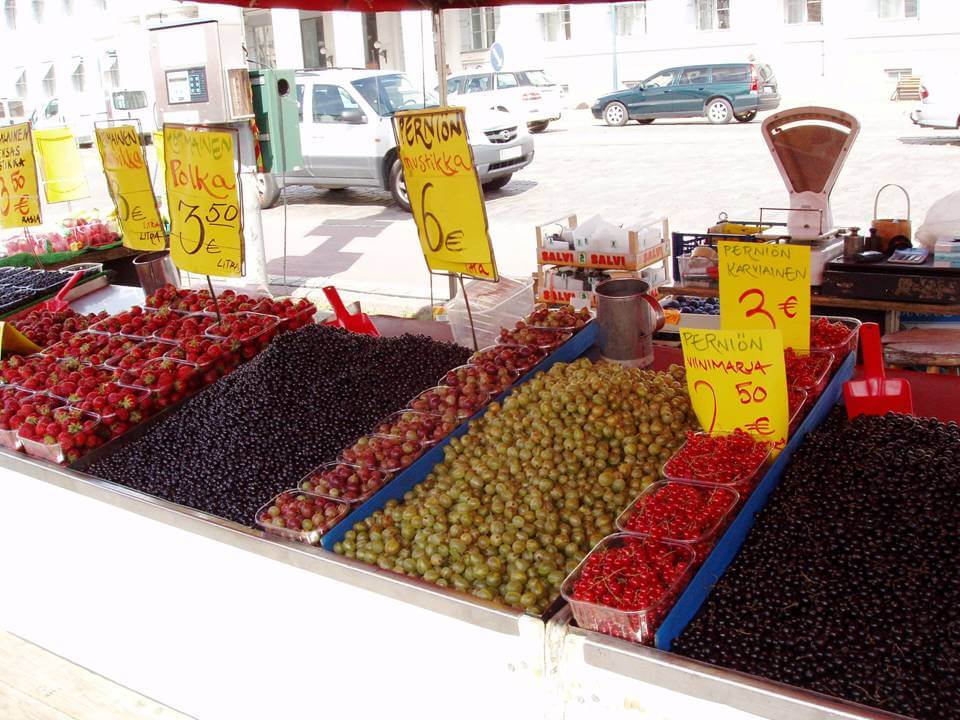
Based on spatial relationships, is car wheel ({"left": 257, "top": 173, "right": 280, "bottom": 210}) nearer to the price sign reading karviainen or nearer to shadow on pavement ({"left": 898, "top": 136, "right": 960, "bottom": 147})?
shadow on pavement ({"left": 898, "top": 136, "right": 960, "bottom": 147})

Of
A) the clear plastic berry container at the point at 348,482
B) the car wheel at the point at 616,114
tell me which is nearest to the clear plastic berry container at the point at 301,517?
the clear plastic berry container at the point at 348,482

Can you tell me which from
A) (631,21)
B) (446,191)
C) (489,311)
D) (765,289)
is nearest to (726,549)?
(765,289)

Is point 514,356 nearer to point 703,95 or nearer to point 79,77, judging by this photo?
point 703,95

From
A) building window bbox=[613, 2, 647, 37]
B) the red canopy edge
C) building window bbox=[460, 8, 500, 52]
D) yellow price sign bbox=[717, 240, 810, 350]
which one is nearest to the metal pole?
the red canopy edge

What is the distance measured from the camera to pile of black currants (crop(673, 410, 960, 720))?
1444mm

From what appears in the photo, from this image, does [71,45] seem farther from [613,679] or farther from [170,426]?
[613,679]

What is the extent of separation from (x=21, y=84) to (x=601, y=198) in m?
23.5

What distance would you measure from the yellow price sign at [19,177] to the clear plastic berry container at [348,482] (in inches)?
121

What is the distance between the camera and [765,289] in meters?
2.36

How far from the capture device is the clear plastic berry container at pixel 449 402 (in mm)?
2439

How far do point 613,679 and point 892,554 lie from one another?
1.90 feet

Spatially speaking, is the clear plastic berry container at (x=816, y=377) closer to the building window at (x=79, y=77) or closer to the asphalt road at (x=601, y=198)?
the asphalt road at (x=601, y=198)

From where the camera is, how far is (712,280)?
13.5 ft

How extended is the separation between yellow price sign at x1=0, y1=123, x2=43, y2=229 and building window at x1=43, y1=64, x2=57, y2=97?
2428cm
